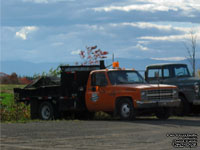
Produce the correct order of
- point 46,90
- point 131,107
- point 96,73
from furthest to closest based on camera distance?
1. point 46,90
2. point 96,73
3. point 131,107

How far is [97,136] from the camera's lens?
14.3m

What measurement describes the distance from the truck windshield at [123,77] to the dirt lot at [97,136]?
9.18ft

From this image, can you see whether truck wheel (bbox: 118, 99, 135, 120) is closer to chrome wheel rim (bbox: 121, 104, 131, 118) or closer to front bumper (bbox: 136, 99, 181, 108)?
chrome wheel rim (bbox: 121, 104, 131, 118)

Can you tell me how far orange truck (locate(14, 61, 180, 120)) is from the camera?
65.8 ft

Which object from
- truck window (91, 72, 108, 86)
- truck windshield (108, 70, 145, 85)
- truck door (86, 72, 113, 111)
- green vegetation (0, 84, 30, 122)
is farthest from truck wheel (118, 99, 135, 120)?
green vegetation (0, 84, 30, 122)

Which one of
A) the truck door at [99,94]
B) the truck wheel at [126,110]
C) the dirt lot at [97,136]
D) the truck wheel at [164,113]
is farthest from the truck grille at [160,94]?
the dirt lot at [97,136]

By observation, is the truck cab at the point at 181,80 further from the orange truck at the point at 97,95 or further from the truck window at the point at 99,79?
the truck window at the point at 99,79

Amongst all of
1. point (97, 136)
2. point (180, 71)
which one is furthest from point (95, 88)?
point (97, 136)

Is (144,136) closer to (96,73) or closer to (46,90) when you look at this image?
(96,73)

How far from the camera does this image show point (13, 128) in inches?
693

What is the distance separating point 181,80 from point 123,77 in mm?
3246

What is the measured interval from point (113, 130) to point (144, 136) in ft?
7.16

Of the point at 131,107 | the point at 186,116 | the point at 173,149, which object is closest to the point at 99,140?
the point at 173,149

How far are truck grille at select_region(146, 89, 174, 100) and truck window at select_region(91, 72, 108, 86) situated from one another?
199 centimetres
